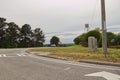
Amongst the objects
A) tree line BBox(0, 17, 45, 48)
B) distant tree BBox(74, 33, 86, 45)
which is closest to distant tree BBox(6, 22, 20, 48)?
tree line BBox(0, 17, 45, 48)

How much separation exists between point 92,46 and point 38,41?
232 feet

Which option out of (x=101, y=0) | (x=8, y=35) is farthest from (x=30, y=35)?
(x=101, y=0)

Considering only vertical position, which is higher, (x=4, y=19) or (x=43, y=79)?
(x=4, y=19)

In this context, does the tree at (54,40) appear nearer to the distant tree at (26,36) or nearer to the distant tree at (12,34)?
the distant tree at (26,36)

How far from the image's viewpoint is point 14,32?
283ft

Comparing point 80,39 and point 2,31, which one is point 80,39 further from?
point 2,31

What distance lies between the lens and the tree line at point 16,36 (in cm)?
8369

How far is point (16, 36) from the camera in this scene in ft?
291

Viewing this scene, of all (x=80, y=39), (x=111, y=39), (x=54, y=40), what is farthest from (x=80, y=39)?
(x=54, y=40)

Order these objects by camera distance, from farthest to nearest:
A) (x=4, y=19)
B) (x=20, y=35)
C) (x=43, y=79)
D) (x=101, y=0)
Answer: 1. (x=20, y=35)
2. (x=4, y=19)
3. (x=101, y=0)
4. (x=43, y=79)

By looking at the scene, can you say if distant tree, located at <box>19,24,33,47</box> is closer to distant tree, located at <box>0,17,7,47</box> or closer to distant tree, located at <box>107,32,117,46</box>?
distant tree, located at <box>0,17,7,47</box>

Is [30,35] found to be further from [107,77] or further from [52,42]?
[107,77]

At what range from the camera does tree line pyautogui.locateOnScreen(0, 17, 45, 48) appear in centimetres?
8369

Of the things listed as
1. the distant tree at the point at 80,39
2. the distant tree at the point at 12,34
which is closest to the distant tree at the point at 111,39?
the distant tree at the point at 80,39
